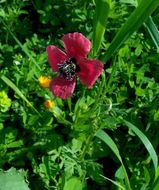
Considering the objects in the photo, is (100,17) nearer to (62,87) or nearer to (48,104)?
(62,87)

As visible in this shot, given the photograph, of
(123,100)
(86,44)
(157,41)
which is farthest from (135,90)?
(86,44)

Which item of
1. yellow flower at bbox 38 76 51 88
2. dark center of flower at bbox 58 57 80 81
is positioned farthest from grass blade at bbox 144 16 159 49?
yellow flower at bbox 38 76 51 88

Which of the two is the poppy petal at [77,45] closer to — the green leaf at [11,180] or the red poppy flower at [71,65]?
the red poppy flower at [71,65]

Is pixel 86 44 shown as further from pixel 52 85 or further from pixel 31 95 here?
pixel 31 95

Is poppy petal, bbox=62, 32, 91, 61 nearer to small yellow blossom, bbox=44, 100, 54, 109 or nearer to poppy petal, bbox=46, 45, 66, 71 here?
poppy petal, bbox=46, 45, 66, 71

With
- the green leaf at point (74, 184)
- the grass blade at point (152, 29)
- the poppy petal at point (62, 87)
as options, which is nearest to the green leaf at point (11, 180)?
the green leaf at point (74, 184)

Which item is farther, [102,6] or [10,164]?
[10,164]

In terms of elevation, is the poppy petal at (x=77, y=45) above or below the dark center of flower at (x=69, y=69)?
above
